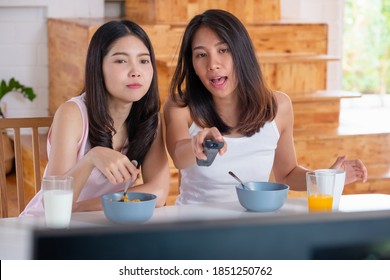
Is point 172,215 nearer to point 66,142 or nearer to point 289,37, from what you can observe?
point 66,142

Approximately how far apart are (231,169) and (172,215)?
428 mm

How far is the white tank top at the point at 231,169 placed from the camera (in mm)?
1979

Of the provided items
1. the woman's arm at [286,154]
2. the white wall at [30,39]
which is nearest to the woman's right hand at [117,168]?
the woman's arm at [286,154]

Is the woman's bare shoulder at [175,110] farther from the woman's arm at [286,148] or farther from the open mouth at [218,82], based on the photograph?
the woman's arm at [286,148]

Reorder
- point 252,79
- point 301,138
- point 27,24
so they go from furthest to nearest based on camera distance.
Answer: point 27,24, point 301,138, point 252,79

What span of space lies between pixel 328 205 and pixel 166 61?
2.08 meters

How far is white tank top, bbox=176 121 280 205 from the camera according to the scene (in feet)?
6.49

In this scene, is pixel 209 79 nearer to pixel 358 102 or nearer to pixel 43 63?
pixel 43 63

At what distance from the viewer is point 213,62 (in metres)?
1.92

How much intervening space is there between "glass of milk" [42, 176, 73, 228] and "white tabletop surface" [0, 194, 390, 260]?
3 cm

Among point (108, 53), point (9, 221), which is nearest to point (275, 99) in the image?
point (108, 53)

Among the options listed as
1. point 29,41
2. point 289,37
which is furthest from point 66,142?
point 29,41

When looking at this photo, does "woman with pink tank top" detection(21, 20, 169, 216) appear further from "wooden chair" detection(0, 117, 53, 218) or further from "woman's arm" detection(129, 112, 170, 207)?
"wooden chair" detection(0, 117, 53, 218)

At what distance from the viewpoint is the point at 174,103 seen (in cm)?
201
